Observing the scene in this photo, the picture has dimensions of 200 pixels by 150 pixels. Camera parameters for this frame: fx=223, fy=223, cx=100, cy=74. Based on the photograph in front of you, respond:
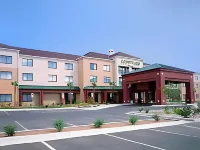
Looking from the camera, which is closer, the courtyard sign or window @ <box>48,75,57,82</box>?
window @ <box>48,75,57,82</box>

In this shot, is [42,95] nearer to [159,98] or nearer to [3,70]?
[3,70]

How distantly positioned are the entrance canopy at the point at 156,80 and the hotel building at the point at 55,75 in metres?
3.70

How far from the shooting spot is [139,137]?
10602 mm

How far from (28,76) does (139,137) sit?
34403 mm

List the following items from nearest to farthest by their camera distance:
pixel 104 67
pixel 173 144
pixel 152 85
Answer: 1. pixel 173 144
2. pixel 152 85
3. pixel 104 67

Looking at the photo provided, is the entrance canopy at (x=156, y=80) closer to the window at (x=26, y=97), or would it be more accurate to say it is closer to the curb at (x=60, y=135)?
the window at (x=26, y=97)

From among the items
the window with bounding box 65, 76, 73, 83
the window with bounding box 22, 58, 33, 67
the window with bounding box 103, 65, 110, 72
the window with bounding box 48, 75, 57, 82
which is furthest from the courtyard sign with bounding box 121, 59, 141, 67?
the window with bounding box 22, 58, 33, 67

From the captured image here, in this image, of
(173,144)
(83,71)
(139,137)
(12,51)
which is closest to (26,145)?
(139,137)

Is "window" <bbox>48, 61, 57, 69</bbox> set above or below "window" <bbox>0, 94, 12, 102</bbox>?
above

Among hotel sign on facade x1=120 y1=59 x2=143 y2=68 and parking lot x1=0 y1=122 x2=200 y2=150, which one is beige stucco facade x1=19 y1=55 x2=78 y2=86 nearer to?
hotel sign on facade x1=120 y1=59 x2=143 y2=68

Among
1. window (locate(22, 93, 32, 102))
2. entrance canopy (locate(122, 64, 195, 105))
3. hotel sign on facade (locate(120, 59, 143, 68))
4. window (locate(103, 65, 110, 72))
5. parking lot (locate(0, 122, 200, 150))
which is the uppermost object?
hotel sign on facade (locate(120, 59, 143, 68))

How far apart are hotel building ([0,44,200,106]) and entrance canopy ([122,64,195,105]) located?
12.1 feet

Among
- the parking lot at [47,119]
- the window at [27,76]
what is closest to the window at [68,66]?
the window at [27,76]

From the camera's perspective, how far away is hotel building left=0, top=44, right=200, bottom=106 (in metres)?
38.2
